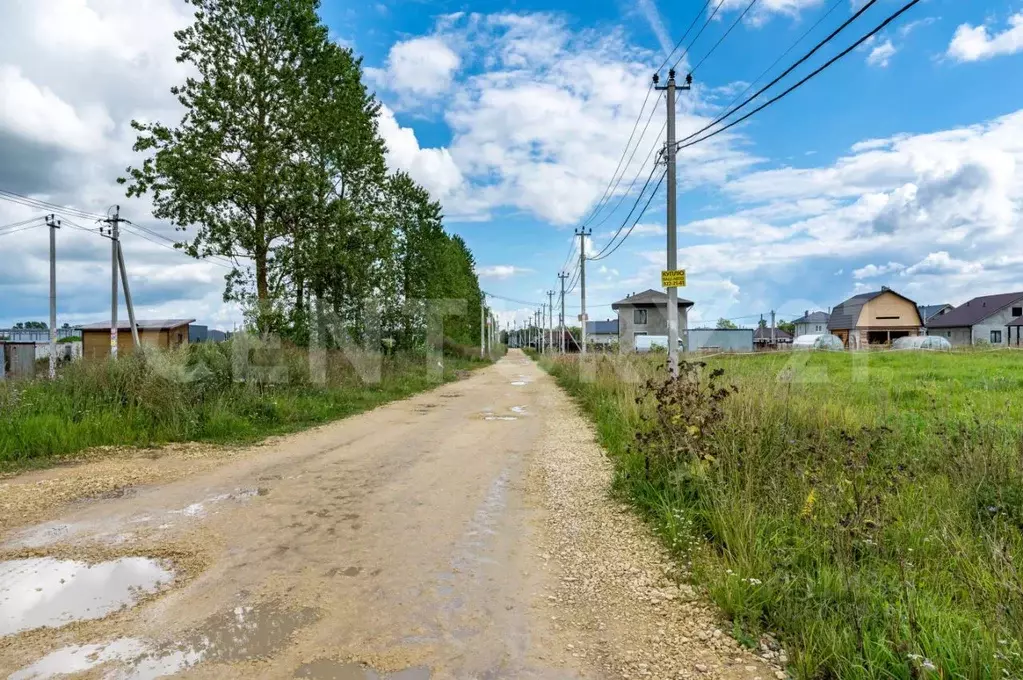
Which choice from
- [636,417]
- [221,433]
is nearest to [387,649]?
[636,417]

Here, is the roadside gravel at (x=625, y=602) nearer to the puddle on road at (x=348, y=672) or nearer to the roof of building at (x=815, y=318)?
the puddle on road at (x=348, y=672)

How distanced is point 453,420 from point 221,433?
4462 mm

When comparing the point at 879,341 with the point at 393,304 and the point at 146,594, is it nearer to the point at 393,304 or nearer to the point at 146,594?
the point at 393,304

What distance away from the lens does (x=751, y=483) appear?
4.97 m

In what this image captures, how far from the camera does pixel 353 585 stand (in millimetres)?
3869

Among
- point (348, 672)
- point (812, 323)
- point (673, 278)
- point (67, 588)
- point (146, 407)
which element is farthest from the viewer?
point (812, 323)

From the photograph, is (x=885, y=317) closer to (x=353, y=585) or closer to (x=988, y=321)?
(x=988, y=321)

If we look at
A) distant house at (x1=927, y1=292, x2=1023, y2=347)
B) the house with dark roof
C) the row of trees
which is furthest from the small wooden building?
distant house at (x1=927, y1=292, x2=1023, y2=347)

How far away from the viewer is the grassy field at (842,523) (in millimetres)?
2873

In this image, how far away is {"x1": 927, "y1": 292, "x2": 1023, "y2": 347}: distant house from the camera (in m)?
58.8

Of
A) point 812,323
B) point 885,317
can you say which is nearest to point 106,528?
point 885,317

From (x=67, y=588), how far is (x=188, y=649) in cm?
147

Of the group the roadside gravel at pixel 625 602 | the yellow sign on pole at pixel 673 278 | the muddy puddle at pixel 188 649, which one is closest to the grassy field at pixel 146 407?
the muddy puddle at pixel 188 649

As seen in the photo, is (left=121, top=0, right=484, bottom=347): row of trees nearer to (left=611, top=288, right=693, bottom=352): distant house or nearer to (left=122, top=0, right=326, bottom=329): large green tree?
(left=122, top=0, right=326, bottom=329): large green tree
